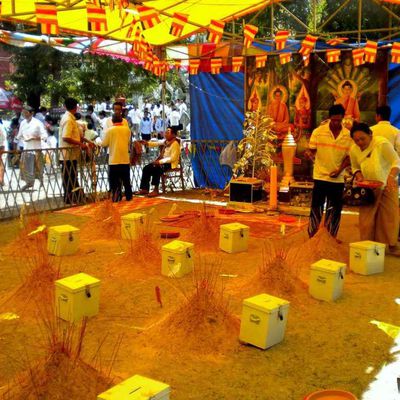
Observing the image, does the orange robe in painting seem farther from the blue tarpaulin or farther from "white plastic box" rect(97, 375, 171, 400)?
"white plastic box" rect(97, 375, 171, 400)

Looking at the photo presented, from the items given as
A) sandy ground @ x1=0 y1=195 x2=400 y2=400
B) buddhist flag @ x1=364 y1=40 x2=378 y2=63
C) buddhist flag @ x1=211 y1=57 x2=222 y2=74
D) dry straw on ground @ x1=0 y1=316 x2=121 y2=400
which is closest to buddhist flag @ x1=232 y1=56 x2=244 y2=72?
buddhist flag @ x1=211 y1=57 x2=222 y2=74

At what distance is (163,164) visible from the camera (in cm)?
869

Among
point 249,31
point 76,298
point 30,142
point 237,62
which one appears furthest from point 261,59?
point 76,298

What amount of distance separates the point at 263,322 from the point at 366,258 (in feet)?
5.84

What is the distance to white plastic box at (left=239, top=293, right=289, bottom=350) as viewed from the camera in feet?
9.87

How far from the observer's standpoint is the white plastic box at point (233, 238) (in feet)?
16.8

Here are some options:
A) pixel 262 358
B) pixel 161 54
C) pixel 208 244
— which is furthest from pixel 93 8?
pixel 262 358

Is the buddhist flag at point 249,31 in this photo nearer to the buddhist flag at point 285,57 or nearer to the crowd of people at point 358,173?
the buddhist flag at point 285,57

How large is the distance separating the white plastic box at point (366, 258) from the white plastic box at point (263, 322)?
62.8 inches

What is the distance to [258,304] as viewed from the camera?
304cm

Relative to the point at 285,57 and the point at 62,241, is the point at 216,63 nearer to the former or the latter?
the point at 285,57

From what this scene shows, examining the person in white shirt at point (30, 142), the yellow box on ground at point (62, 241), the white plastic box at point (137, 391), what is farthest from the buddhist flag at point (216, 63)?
the white plastic box at point (137, 391)

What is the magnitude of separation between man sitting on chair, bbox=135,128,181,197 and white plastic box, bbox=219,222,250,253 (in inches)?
139

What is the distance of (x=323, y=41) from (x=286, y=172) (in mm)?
2595
